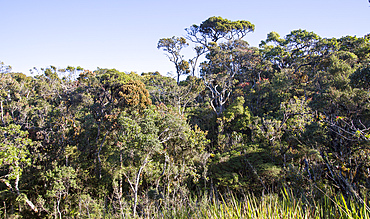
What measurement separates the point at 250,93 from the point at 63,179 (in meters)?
13.1

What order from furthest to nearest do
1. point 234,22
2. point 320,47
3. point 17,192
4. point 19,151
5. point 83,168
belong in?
1. point 234,22
2. point 320,47
3. point 83,168
4. point 17,192
5. point 19,151

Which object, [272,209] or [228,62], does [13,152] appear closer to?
[272,209]

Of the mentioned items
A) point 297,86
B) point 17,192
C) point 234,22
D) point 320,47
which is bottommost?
point 17,192

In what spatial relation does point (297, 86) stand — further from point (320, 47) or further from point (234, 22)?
point (234, 22)

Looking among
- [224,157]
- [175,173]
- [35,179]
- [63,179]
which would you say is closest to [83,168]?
[63,179]

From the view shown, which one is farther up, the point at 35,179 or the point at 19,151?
the point at 19,151

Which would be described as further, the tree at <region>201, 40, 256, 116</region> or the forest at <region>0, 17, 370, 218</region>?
the tree at <region>201, 40, 256, 116</region>

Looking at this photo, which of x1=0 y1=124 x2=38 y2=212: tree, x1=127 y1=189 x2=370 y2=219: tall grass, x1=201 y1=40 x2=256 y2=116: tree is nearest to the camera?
x1=127 y1=189 x2=370 y2=219: tall grass

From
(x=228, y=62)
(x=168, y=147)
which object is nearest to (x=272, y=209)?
(x=168, y=147)

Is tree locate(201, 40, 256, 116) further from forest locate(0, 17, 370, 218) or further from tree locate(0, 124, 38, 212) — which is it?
tree locate(0, 124, 38, 212)

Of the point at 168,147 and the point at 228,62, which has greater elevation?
the point at 228,62

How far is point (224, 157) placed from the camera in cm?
1054

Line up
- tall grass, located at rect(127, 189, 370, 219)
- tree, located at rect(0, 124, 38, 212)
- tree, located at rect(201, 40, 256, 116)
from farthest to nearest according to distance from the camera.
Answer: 1. tree, located at rect(201, 40, 256, 116)
2. tree, located at rect(0, 124, 38, 212)
3. tall grass, located at rect(127, 189, 370, 219)

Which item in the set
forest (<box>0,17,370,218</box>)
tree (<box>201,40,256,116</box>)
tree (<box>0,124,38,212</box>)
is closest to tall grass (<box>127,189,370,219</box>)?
forest (<box>0,17,370,218</box>)
